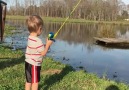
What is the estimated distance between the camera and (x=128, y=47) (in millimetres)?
31000

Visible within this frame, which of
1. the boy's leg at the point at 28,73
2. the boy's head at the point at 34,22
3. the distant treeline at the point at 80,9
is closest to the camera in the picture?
the boy's head at the point at 34,22

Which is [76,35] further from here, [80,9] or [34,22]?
[80,9]

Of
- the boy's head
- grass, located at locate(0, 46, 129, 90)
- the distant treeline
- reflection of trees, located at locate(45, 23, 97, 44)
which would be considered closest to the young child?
the boy's head

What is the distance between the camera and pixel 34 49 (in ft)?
21.3

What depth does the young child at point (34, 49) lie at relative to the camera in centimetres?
621

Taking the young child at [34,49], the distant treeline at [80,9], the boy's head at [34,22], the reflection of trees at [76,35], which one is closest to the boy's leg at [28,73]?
the young child at [34,49]

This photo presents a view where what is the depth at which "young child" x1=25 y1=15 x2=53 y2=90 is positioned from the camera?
6.21 metres

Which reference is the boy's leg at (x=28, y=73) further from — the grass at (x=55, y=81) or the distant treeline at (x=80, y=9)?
the distant treeline at (x=80, y=9)

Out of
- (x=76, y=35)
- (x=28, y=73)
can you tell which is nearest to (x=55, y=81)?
(x=28, y=73)

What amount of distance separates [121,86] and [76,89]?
2.20 meters

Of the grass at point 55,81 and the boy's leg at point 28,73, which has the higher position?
the boy's leg at point 28,73

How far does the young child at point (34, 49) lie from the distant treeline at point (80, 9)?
345 ft

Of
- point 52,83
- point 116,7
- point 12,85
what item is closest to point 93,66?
point 52,83

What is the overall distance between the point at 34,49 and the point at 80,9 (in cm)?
11108
